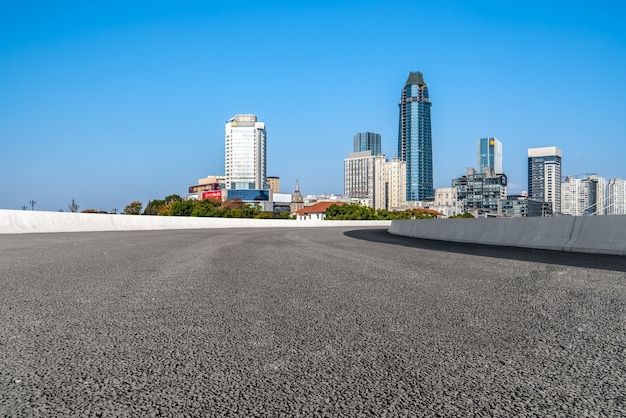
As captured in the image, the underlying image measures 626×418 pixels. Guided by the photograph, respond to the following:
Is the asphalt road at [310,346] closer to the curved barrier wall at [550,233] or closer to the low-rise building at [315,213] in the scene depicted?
the curved barrier wall at [550,233]

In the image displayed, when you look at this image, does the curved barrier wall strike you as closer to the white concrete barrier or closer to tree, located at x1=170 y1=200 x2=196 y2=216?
the white concrete barrier

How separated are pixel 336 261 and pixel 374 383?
805 cm

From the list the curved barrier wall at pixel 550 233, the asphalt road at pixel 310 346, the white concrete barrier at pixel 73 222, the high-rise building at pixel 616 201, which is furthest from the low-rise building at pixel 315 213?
the asphalt road at pixel 310 346

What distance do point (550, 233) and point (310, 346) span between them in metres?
13.6

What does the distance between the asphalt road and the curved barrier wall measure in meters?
5.82

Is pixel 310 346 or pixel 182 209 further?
pixel 182 209

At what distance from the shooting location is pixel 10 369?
342cm

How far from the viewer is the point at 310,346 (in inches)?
159

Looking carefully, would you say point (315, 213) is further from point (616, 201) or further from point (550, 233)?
point (550, 233)

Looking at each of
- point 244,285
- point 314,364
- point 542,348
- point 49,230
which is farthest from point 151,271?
point 49,230

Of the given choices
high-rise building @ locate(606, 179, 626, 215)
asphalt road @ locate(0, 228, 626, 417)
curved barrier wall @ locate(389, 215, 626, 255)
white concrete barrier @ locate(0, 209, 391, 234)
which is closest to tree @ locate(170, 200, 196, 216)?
white concrete barrier @ locate(0, 209, 391, 234)

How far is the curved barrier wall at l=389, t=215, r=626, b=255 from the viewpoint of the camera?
13.4 m

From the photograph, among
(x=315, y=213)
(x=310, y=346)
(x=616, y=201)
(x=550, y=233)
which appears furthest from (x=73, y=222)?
(x=315, y=213)

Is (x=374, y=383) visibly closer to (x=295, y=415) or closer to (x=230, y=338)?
(x=295, y=415)
